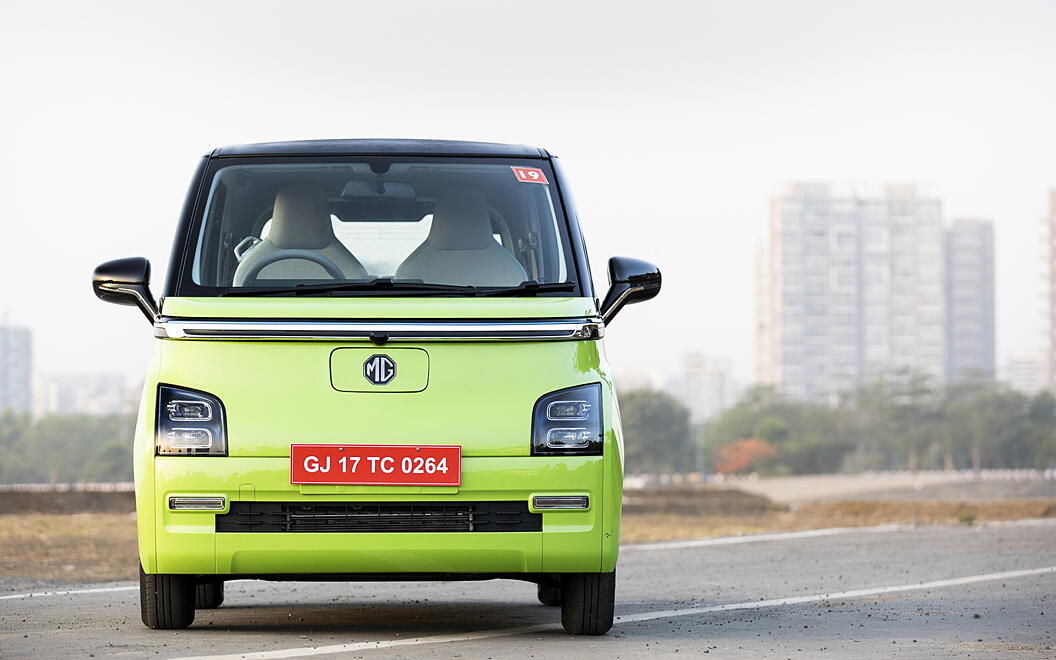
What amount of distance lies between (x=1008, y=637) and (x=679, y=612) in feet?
6.43

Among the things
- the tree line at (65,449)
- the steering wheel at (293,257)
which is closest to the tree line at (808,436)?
the tree line at (65,449)

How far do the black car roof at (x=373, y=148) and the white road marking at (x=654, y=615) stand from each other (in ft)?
7.45

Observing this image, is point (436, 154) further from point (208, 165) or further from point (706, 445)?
point (706, 445)

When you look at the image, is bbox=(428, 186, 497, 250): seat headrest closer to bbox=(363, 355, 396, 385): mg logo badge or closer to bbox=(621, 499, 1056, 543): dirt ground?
bbox=(363, 355, 396, 385): mg logo badge

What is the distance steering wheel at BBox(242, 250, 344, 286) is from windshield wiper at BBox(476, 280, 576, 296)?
69cm

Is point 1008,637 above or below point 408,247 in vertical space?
below

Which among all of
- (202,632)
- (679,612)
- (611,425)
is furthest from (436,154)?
(679,612)

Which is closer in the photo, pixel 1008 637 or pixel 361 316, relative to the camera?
pixel 361 316

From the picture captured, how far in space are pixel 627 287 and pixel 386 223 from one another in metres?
1.24

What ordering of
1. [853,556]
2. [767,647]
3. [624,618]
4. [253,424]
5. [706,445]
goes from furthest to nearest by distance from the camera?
[706,445] → [853,556] → [624,618] → [767,647] → [253,424]

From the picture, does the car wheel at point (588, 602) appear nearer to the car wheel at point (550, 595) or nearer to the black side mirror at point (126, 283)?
the car wheel at point (550, 595)

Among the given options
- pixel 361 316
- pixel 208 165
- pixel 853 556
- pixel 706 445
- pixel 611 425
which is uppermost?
pixel 208 165

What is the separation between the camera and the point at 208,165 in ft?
23.1

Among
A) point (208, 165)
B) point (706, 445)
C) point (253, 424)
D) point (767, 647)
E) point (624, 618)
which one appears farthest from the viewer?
point (706, 445)
